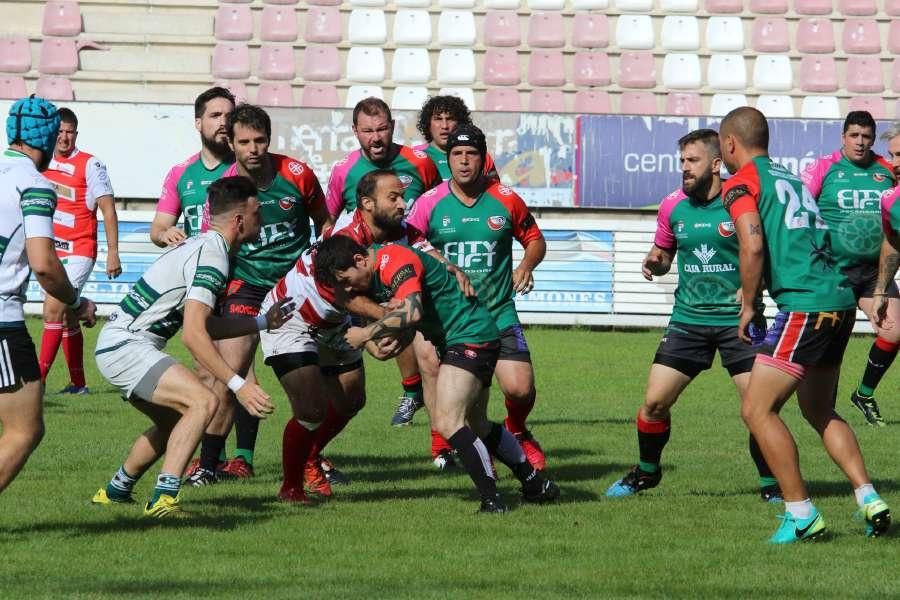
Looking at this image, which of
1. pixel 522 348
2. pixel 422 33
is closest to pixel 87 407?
pixel 522 348

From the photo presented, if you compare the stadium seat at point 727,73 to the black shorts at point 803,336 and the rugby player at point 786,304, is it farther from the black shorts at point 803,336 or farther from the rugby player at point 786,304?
the black shorts at point 803,336

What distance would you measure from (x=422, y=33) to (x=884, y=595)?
18404 millimetres

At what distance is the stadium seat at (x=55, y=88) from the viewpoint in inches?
878

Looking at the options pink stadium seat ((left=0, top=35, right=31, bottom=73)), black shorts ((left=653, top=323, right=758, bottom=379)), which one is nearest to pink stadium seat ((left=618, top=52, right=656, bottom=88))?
pink stadium seat ((left=0, top=35, right=31, bottom=73))

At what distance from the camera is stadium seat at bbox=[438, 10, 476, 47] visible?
76.4 feet

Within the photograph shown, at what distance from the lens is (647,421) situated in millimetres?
8617

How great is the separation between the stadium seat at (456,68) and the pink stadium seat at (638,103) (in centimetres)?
240

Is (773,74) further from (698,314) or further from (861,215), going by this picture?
(698,314)

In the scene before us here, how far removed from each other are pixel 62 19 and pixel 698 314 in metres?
17.4

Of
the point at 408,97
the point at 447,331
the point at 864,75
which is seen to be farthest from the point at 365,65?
the point at 447,331

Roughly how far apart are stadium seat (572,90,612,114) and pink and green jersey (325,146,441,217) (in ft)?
40.8

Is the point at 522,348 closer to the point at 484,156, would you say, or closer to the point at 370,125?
the point at 484,156

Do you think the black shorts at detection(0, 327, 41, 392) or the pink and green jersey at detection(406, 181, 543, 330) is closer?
the black shorts at detection(0, 327, 41, 392)

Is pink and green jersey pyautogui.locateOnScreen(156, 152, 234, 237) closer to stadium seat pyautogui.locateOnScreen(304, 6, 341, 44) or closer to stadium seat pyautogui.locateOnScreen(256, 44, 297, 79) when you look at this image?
stadium seat pyautogui.locateOnScreen(256, 44, 297, 79)
